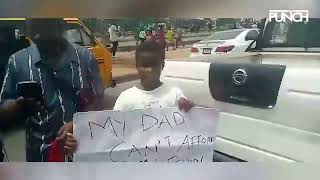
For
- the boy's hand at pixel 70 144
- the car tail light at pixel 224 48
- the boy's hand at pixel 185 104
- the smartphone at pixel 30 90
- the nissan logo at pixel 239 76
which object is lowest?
the boy's hand at pixel 70 144

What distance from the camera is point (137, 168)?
2.13m

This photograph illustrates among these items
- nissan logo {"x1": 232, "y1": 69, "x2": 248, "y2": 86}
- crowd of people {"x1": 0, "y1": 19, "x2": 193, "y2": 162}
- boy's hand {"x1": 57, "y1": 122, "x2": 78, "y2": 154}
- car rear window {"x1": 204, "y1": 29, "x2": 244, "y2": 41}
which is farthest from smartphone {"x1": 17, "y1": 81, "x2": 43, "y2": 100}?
nissan logo {"x1": 232, "y1": 69, "x2": 248, "y2": 86}

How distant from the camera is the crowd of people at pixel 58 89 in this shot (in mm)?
1943

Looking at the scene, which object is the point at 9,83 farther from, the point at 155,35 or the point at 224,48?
the point at 224,48

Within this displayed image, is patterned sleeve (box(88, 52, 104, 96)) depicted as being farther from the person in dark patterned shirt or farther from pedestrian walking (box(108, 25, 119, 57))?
pedestrian walking (box(108, 25, 119, 57))

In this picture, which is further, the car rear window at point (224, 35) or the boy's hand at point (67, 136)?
the boy's hand at point (67, 136)

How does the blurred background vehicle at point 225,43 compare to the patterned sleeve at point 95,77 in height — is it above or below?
above

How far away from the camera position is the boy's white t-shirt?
6.48ft

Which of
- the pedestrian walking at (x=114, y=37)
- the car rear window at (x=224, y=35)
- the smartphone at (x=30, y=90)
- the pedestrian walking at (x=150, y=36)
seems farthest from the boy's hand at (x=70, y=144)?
the car rear window at (x=224, y=35)

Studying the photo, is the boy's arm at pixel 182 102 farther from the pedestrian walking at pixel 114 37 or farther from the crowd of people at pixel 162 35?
the pedestrian walking at pixel 114 37

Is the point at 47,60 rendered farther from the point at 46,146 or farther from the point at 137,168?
the point at 137,168

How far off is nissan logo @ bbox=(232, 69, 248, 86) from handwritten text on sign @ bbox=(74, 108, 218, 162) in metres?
0.21

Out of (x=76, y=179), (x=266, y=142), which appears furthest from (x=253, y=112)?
(x=76, y=179)
